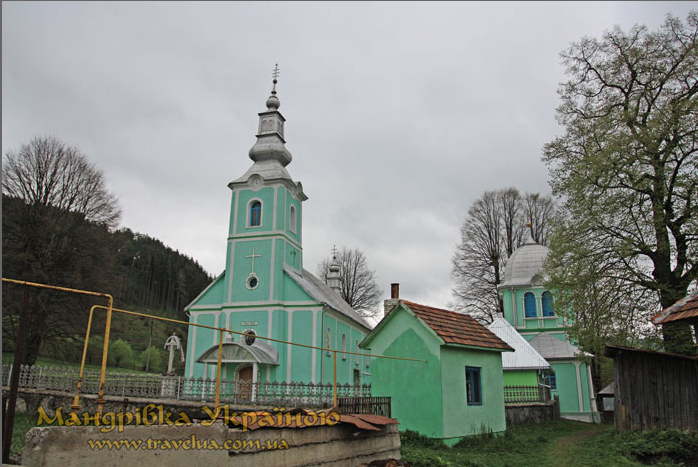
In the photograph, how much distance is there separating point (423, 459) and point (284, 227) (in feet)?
57.5

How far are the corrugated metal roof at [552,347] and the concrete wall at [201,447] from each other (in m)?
23.5

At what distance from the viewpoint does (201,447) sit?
Answer: 6355mm

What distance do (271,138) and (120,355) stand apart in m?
27.1

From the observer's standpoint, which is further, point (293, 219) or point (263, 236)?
point (293, 219)

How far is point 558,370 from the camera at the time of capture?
2903cm

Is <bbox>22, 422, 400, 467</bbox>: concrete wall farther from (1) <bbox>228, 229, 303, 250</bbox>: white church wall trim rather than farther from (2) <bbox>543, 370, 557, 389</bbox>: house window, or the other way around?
(2) <bbox>543, 370, 557, 389</bbox>: house window

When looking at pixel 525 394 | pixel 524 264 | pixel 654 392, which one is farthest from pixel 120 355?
pixel 654 392

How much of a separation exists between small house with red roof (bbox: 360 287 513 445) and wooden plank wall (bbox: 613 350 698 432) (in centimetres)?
344

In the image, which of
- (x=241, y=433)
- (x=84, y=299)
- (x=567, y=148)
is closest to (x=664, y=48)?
(x=567, y=148)

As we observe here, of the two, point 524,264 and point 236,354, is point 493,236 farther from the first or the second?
point 236,354

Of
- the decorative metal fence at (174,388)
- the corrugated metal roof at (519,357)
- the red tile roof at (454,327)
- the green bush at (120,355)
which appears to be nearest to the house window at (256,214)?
the decorative metal fence at (174,388)

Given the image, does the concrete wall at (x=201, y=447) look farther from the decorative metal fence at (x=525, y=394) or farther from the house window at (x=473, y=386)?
the decorative metal fence at (x=525, y=394)

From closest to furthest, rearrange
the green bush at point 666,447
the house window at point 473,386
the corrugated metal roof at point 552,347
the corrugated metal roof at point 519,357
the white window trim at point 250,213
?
the green bush at point 666,447
the house window at point 473,386
the corrugated metal roof at point 519,357
the white window trim at point 250,213
the corrugated metal roof at point 552,347

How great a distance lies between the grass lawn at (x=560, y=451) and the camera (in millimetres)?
11039
